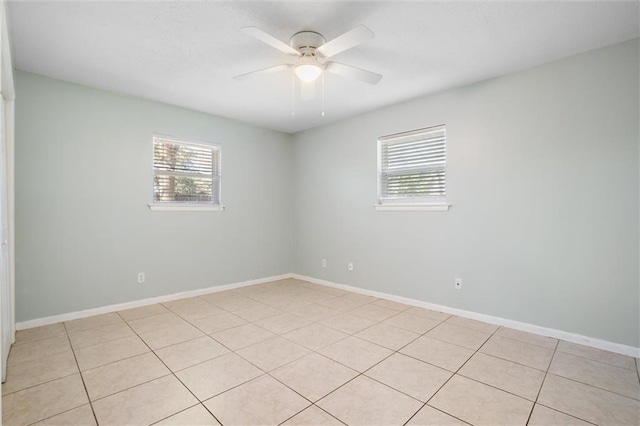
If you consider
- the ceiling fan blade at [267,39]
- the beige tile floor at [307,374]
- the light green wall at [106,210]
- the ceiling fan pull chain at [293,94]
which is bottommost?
the beige tile floor at [307,374]

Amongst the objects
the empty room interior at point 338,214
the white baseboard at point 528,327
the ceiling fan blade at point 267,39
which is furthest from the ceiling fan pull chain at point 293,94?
the white baseboard at point 528,327

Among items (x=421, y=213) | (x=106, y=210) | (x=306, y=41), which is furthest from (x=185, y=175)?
(x=421, y=213)

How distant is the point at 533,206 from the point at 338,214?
240 centimetres

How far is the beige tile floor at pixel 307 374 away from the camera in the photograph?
1718 millimetres

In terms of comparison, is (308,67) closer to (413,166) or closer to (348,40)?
(348,40)

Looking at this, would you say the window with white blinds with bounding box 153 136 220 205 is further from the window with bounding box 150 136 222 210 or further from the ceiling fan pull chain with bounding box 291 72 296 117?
the ceiling fan pull chain with bounding box 291 72 296 117

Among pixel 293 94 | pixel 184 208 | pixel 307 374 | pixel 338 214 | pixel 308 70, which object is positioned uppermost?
pixel 293 94

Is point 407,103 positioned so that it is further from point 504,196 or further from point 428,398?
point 428,398

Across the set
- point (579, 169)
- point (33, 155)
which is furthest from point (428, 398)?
point (33, 155)

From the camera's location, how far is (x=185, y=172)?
4.09 meters

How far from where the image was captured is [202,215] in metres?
4.19

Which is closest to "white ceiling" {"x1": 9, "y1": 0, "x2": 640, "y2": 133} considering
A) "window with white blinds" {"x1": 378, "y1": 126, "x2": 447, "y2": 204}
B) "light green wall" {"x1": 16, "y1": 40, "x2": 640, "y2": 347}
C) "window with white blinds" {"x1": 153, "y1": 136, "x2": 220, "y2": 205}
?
"light green wall" {"x1": 16, "y1": 40, "x2": 640, "y2": 347}

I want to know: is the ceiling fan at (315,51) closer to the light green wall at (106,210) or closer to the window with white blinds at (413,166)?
the window with white blinds at (413,166)

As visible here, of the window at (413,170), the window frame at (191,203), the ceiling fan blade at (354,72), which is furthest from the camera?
the window frame at (191,203)
